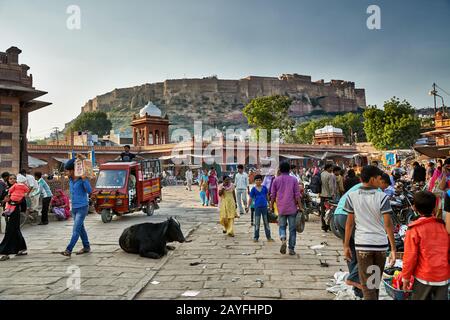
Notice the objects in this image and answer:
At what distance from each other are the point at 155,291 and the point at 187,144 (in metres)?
32.3

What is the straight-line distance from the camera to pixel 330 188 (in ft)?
30.0

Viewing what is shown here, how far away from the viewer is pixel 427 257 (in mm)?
3127

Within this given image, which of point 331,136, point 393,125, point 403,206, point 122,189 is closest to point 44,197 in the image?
point 122,189

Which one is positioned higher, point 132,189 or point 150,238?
point 132,189

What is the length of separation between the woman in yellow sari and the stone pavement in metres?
0.32

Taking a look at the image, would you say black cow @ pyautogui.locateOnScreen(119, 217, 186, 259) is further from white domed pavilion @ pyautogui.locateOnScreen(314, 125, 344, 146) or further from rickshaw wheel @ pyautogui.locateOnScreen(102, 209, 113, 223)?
white domed pavilion @ pyautogui.locateOnScreen(314, 125, 344, 146)

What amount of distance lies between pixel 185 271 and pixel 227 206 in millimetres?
2899

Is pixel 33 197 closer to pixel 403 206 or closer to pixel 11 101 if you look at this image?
pixel 11 101

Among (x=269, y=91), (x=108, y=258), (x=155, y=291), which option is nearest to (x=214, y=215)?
(x=108, y=258)

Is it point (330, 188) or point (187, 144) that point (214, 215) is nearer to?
point (330, 188)

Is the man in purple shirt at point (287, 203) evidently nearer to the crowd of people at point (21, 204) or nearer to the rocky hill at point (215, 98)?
the crowd of people at point (21, 204)

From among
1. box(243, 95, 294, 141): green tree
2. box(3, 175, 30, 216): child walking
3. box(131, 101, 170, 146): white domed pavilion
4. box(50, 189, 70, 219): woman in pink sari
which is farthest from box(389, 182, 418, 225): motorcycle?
box(131, 101, 170, 146): white domed pavilion

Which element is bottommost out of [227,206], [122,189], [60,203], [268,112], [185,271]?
[185,271]

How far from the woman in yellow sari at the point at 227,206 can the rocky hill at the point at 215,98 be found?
88421 mm
